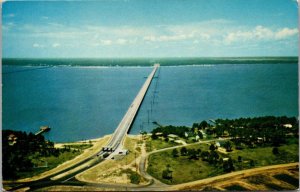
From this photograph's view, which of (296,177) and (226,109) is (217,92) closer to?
(226,109)

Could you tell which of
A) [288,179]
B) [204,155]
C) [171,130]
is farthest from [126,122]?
[288,179]

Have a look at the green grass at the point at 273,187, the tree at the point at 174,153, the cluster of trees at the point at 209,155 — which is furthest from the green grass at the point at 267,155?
the tree at the point at 174,153

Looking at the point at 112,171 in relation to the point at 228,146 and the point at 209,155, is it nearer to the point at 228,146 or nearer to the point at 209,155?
the point at 209,155

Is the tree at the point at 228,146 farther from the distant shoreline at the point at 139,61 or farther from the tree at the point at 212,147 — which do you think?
the distant shoreline at the point at 139,61

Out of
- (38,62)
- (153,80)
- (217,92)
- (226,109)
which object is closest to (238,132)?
(226,109)

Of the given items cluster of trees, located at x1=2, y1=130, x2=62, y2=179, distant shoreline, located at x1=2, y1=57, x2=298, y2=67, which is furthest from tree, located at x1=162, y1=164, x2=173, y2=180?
distant shoreline, located at x1=2, y1=57, x2=298, y2=67

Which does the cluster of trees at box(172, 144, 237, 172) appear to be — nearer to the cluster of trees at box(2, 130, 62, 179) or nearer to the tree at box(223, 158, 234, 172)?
the tree at box(223, 158, 234, 172)
